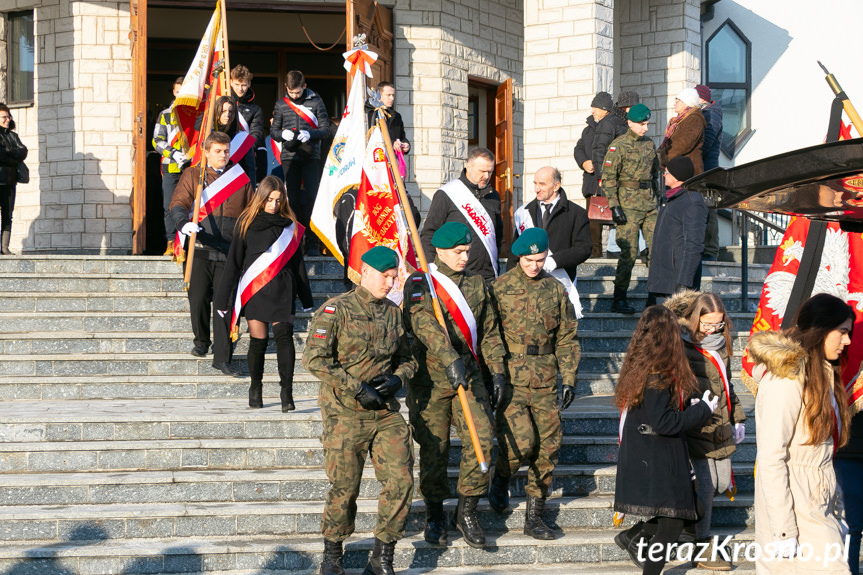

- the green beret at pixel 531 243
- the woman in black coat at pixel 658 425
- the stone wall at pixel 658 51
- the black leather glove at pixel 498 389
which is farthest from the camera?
the stone wall at pixel 658 51

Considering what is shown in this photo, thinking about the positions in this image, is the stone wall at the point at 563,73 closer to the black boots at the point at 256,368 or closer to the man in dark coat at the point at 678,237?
the man in dark coat at the point at 678,237

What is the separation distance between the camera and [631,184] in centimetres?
1106

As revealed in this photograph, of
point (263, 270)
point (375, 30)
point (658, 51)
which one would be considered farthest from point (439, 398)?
point (658, 51)

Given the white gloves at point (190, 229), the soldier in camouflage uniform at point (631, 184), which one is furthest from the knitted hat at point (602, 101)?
the white gloves at point (190, 229)

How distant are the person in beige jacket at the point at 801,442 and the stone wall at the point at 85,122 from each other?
11.0 meters

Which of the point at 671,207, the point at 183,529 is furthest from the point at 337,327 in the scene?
the point at 671,207

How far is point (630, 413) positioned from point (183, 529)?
9.65 feet

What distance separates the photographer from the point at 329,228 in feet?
29.3

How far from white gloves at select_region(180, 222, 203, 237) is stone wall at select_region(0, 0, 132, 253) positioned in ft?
18.5

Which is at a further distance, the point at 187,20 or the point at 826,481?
the point at 187,20

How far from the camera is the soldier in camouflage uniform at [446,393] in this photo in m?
6.89

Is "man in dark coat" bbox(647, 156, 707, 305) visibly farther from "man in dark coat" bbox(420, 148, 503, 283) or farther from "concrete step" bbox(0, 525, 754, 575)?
"concrete step" bbox(0, 525, 754, 575)

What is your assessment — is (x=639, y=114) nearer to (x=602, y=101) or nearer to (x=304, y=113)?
(x=602, y=101)

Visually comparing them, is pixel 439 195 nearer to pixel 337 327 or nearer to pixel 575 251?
pixel 575 251
